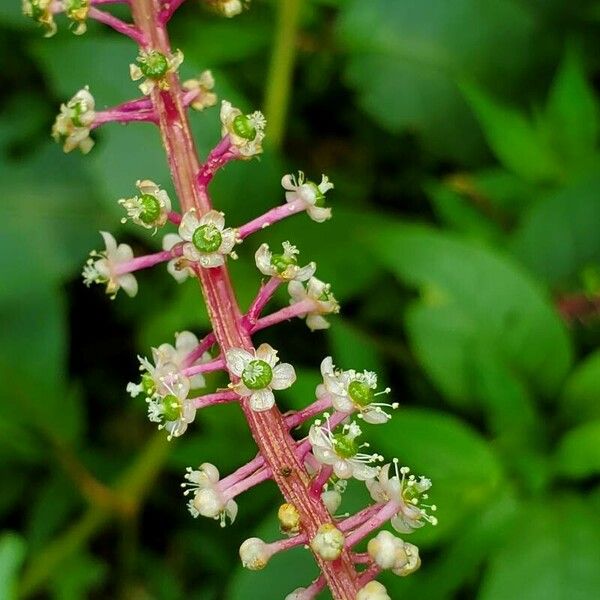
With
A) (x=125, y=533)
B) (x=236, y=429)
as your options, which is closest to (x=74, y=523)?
(x=125, y=533)

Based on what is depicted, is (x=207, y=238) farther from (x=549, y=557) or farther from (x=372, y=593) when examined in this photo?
(x=549, y=557)

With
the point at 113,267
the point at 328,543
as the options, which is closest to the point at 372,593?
the point at 328,543

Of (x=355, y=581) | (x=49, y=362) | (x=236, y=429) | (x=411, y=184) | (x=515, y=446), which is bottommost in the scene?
(x=355, y=581)

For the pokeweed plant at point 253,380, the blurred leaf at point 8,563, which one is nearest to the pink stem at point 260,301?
the pokeweed plant at point 253,380

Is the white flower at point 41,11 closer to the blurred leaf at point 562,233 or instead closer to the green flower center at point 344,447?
the green flower center at point 344,447

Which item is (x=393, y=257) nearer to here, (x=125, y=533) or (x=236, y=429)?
(x=236, y=429)

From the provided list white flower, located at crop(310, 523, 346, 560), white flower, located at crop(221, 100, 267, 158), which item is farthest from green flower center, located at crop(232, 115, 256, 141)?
white flower, located at crop(310, 523, 346, 560)
